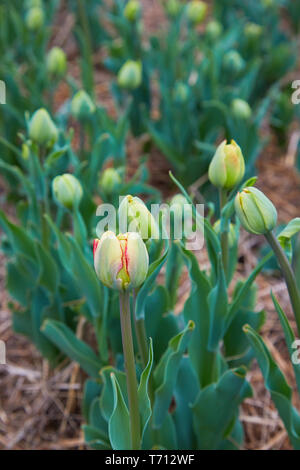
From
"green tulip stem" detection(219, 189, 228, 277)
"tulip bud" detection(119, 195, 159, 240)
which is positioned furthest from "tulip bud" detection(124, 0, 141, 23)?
"tulip bud" detection(119, 195, 159, 240)

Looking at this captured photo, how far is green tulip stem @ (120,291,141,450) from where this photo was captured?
24.7 inches

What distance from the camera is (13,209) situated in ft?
5.61

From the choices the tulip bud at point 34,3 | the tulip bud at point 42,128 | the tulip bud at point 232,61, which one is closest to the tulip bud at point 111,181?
the tulip bud at point 42,128

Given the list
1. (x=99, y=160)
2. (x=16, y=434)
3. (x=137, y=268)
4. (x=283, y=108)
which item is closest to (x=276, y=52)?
(x=283, y=108)

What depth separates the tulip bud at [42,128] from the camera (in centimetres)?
101

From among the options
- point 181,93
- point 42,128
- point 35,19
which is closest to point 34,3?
point 35,19

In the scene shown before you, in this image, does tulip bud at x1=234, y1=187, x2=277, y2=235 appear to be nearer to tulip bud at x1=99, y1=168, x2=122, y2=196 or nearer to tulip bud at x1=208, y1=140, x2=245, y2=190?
tulip bud at x1=208, y1=140, x2=245, y2=190

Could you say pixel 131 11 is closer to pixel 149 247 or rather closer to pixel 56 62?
pixel 56 62

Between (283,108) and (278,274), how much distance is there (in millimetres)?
544

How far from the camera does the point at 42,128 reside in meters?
1.01

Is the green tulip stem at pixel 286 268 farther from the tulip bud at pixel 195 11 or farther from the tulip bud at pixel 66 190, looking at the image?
the tulip bud at pixel 195 11

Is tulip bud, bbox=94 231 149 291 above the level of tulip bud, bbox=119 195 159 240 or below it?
below

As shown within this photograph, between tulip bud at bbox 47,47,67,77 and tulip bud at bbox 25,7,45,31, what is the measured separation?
209 mm
